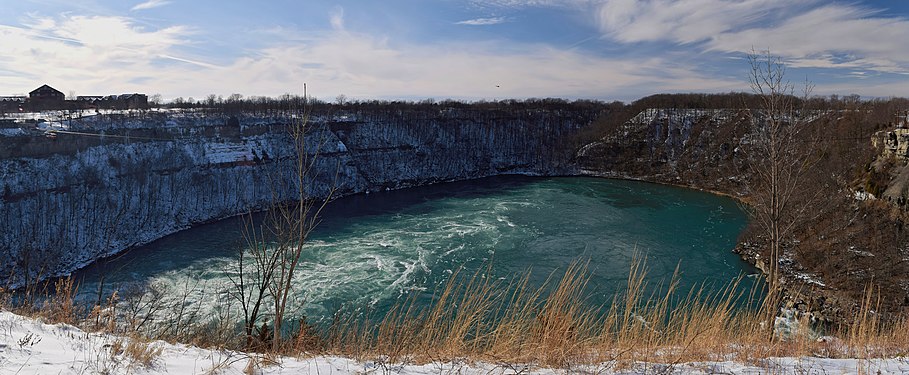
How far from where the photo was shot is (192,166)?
35.5 metres

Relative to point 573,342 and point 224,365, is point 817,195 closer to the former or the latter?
point 573,342

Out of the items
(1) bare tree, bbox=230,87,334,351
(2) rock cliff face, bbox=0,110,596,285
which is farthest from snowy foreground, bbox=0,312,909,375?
(2) rock cliff face, bbox=0,110,596,285

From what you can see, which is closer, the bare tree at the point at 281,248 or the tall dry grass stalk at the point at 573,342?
the tall dry grass stalk at the point at 573,342

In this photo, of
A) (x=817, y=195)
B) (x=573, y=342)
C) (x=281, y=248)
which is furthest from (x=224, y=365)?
(x=817, y=195)

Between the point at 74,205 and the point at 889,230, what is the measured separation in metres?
39.0

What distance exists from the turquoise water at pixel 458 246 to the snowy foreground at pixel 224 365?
9351mm

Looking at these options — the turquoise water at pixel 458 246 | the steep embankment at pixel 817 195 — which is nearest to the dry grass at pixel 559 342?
the steep embankment at pixel 817 195

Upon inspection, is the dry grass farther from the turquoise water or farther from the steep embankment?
the turquoise water

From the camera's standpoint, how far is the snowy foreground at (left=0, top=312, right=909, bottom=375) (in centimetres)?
308

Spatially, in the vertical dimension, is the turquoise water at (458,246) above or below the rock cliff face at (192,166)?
below

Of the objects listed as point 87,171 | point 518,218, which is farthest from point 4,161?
point 518,218

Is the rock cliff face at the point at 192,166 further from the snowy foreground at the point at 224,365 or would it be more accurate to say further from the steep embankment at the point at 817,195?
the steep embankment at the point at 817,195

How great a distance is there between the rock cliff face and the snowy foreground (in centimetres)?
409

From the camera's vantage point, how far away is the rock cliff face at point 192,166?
24359 millimetres
